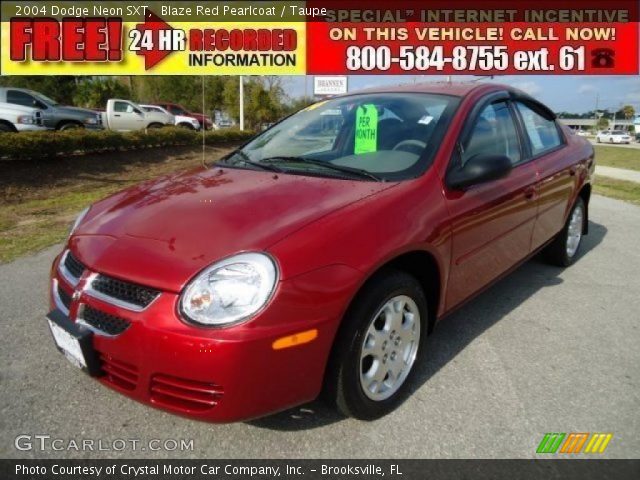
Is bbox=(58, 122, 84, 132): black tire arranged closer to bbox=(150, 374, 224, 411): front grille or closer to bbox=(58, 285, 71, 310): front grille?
bbox=(58, 285, 71, 310): front grille

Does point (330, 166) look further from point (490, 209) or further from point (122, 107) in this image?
point (122, 107)

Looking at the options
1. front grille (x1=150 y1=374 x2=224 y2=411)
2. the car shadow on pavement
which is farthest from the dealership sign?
front grille (x1=150 y1=374 x2=224 y2=411)

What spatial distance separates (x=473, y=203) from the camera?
104 inches

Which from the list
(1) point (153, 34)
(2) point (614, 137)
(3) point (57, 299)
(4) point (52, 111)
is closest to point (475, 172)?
(3) point (57, 299)

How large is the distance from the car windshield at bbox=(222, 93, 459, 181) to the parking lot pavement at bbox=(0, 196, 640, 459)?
1164 millimetres

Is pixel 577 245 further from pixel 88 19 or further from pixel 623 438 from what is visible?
pixel 88 19

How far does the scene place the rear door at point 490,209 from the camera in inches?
102

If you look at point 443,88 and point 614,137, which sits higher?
point 614,137

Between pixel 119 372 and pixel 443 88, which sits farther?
pixel 443 88

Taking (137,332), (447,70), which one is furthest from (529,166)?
(447,70)

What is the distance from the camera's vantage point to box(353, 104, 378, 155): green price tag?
2.82 meters

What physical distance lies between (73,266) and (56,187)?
7980 millimetres

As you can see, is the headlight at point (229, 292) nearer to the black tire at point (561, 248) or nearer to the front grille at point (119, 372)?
the front grille at point (119, 372)

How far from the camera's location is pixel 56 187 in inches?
359
